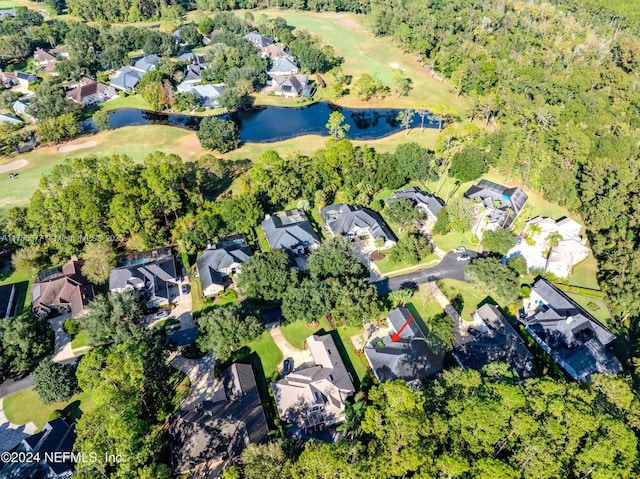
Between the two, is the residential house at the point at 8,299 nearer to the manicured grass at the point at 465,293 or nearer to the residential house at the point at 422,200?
the residential house at the point at 422,200

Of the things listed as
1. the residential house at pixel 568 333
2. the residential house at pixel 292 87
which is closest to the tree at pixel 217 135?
the residential house at pixel 292 87

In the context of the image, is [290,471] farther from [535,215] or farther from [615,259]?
[535,215]

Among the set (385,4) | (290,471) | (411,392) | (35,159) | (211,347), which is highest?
(385,4)

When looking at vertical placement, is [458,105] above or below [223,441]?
above

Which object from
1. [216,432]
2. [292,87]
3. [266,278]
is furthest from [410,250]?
[292,87]

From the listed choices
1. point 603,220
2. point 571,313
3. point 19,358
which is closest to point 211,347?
point 19,358

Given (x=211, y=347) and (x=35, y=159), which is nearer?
(x=211, y=347)
